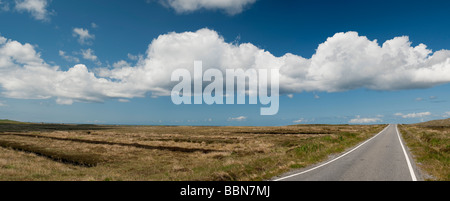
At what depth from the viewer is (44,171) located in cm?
1806

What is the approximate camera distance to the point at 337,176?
12.0 m
